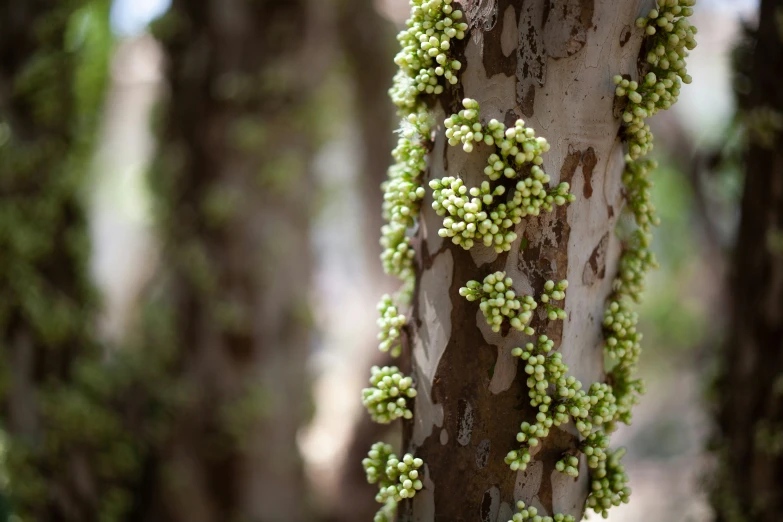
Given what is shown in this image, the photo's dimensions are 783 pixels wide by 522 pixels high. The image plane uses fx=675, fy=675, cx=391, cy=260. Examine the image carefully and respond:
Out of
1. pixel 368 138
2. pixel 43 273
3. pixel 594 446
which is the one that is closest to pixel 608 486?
pixel 594 446

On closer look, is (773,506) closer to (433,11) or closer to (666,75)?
(666,75)

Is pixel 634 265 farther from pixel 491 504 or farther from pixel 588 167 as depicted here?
pixel 491 504

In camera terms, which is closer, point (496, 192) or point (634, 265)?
point (496, 192)

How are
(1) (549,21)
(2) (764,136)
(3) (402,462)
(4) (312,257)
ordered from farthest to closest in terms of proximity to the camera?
(4) (312,257), (2) (764,136), (3) (402,462), (1) (549,21)

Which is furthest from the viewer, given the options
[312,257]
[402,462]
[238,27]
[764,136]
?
[312,257]

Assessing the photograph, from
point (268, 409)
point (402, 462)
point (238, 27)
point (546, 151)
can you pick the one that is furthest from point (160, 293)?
point (546, 151)

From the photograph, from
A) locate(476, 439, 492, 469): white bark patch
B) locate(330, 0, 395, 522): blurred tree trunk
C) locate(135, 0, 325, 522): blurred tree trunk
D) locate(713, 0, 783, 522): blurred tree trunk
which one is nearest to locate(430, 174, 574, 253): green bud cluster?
locate(476, 439, 492, 469): white bark patch

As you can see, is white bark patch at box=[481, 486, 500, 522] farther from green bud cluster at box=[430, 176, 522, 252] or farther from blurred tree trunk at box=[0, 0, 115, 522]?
blurred tree trunk at box=[0, 0, 115, 522]
